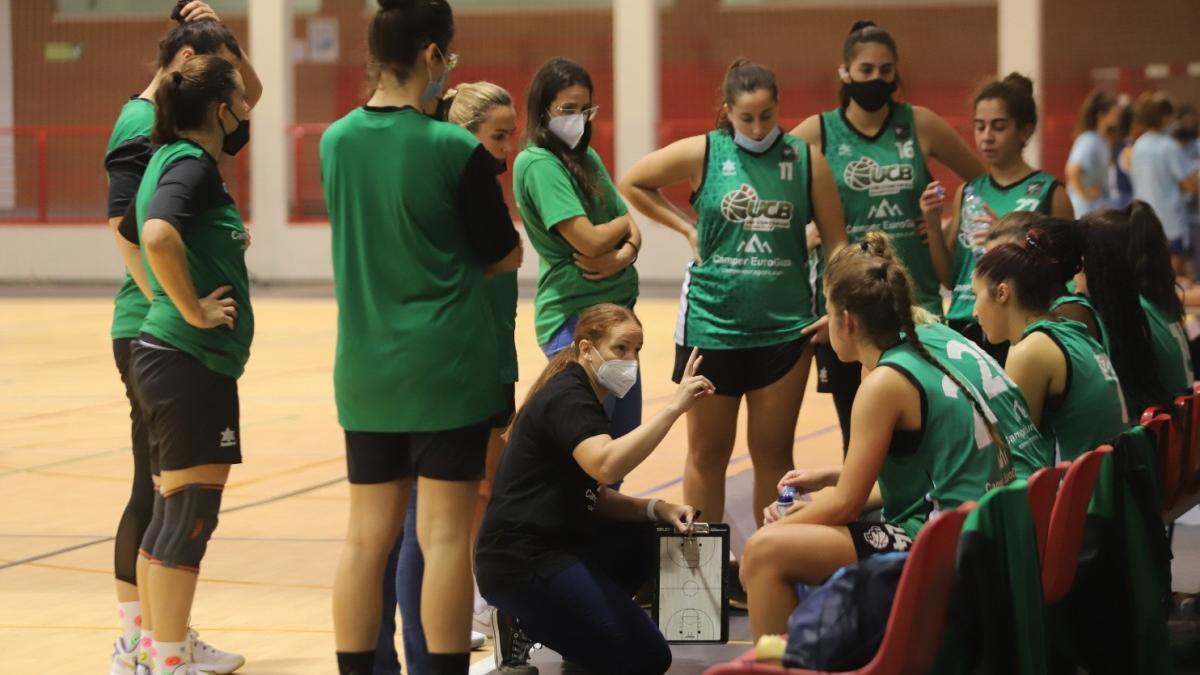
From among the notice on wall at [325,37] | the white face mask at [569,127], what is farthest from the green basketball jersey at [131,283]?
the notice on wall at [325,37]

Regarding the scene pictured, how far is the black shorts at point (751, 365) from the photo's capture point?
5258 mm

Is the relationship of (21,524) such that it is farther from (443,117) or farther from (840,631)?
(840,631)

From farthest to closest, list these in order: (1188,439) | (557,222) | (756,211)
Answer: (756,211)
(557,222)
(1188,439)

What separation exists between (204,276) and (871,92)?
2.39 metres

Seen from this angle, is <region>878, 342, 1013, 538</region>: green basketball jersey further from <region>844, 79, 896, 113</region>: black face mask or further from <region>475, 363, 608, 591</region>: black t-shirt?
<region>844, 79, 896, 113</region>: black face mask

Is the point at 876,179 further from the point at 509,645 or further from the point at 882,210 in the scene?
the point at 509,645

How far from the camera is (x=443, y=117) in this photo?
4.41 m

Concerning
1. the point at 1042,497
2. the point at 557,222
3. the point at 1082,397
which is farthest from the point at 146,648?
the point at 1082,397

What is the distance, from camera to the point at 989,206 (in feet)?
18.6

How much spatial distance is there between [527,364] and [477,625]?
21.5ft

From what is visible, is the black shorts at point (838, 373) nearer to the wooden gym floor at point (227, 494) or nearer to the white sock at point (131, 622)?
the wooden gym floor at point (227, 494)

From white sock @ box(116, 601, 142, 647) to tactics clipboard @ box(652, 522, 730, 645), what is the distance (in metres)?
1.38

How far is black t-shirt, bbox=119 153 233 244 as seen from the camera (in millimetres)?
4188

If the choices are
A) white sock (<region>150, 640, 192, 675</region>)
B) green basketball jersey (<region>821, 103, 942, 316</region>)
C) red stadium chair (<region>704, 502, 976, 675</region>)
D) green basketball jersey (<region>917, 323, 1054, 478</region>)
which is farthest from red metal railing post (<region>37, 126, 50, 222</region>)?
red stadium chair (<region>704, 502, 976, 675</region>)
